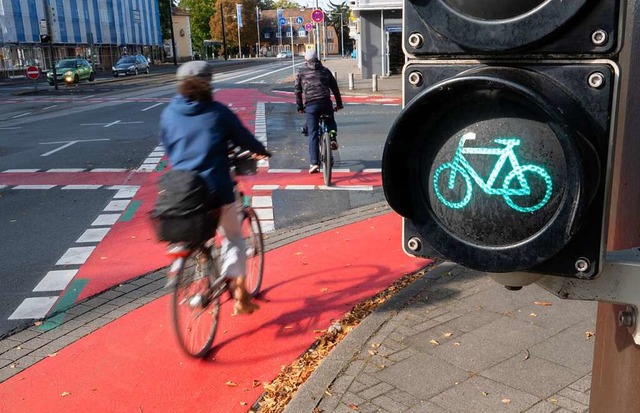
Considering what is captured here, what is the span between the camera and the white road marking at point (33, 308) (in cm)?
516

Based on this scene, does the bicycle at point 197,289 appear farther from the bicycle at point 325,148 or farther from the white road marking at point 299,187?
the white road marking at point 299,187

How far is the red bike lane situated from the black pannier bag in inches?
35.7

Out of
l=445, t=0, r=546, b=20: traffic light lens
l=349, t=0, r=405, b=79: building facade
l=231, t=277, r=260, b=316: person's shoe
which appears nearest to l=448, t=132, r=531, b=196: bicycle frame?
l=445, t=0, r=546, b=20: traffic light lens

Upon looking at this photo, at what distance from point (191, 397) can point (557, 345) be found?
2.25 meters

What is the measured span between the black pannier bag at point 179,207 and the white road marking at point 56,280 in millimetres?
2367

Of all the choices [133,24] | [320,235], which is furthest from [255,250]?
[133,24]

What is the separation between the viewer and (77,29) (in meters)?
61.9

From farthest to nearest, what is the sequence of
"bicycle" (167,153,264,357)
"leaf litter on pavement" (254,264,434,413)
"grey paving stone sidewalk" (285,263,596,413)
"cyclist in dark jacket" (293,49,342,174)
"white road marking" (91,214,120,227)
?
"cyclist in dark jacket" (293,49,342,174), "white road marking" (91,214,120,227), "bicycle" (167,153,264,357), "leaf litter on pavement" (254,264,434,413), "grey paving stone sidewalk" (285,263,596,413)

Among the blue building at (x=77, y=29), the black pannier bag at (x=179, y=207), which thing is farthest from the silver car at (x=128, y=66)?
the black pannier bag at (x=179, y=207)

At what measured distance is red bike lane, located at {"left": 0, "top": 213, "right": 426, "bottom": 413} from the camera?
3.87 metres

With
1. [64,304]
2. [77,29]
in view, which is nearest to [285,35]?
[77,29]

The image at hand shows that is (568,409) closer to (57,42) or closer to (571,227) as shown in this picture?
(571,227)

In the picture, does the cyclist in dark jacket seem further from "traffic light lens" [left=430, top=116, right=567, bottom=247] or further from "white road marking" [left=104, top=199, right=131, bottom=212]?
"traffic light lens" [left=430, top=116, right=567, bottom=247]

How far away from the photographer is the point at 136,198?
9.32 m
